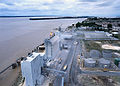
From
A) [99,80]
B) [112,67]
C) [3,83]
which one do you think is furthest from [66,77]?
[3,83]

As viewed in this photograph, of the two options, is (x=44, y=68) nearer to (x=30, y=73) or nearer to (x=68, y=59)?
(x=30, y=73)

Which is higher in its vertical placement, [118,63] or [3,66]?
[118,63]

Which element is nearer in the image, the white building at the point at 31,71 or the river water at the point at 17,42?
the white building at the point at 31,71

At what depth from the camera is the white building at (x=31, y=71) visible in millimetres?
7496

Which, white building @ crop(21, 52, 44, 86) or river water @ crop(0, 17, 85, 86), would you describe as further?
river water @ crop(0, 17, 85, 86)

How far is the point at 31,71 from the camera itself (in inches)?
301

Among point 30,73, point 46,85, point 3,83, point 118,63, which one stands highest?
point 30,73

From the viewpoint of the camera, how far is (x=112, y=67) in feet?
37.1

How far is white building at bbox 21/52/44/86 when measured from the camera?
295 inches

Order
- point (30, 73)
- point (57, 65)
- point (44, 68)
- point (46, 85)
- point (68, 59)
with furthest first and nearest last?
point (68, 59), point (57, 65), point (44, 68), point (46, 85), point (30, 73)

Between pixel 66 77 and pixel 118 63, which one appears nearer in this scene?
pixel 66 77

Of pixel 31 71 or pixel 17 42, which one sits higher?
pixel 31 71

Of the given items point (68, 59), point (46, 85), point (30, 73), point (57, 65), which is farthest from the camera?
point (68, 59)

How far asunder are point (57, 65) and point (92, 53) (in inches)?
221
